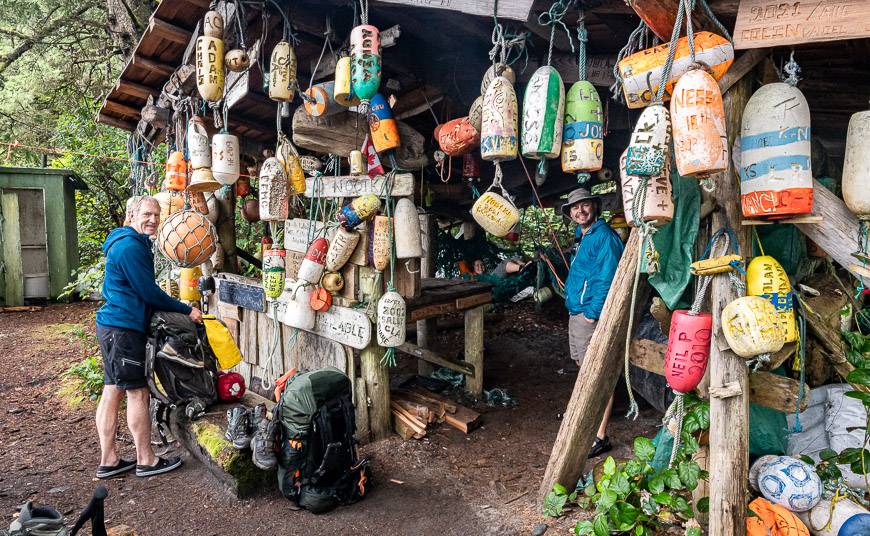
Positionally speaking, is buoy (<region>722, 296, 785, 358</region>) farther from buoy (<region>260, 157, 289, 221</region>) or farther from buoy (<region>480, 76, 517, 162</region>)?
buoy (<region>260, 157, 289, 221</region>)

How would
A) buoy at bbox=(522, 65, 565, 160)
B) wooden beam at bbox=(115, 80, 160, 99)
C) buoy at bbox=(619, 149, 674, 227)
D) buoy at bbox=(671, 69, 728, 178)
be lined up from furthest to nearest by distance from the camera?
wooden beam at bbox=(115, 80, 160, 99) < buoy at bbox=(522, 65, 565, 160) < buoy at bbox=(619, 149, 674, 227) < buoy at bbox=(671, 69, 728, 178)

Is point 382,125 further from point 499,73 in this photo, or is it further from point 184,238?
point 184,238

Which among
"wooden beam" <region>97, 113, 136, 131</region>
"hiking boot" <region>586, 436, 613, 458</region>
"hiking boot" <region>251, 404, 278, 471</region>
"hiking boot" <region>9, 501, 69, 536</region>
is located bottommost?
"hiking boot" <region>586, 436, 613, 458</region>

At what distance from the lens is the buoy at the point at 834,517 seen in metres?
Answer: 2.29

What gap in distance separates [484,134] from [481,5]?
67 centimetres

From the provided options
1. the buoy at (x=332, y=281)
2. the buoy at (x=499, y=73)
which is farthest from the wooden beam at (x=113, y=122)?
the buoy at (x=499, y=73)

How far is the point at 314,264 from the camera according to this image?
418 cm

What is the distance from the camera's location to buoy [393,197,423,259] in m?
3.91

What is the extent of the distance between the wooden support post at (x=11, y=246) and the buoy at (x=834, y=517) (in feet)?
43.0

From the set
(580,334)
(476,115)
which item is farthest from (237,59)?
(580,334)

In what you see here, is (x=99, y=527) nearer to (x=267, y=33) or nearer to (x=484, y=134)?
(x=484, y=134)

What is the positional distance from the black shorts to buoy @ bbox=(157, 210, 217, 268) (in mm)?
802

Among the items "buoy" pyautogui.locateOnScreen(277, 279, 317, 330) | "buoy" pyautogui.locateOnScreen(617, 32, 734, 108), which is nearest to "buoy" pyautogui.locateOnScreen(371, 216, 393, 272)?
"buoy" pyautogui.locateOnScreen(277, 279, 317, 330)

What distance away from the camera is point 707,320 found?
2.36 metres
